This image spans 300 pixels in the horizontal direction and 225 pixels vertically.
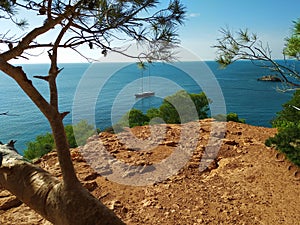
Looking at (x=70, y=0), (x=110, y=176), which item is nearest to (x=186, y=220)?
(x=110, y=176)

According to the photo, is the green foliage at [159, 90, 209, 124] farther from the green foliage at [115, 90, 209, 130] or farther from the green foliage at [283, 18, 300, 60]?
the green foliage at [283, 18, 300, 60]

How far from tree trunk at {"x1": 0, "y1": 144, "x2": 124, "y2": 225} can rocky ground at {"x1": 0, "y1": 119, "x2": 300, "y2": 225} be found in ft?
5.01

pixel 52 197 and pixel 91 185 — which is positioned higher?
pixel 52 197

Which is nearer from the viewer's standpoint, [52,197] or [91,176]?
[52,197]

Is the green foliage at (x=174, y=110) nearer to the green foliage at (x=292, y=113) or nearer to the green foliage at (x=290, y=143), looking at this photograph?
the green foliage at (x=292, y=113)

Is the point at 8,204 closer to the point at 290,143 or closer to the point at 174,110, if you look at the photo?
the point at 290,143

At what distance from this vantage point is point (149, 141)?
4.85 meters

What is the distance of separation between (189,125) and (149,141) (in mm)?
1260

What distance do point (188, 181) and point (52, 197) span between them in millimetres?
2501

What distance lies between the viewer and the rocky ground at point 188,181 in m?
2.65

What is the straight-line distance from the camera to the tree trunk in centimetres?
98

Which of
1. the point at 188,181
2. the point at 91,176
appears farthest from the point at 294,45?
the point at 91,176

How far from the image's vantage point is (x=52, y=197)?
3.66 feet

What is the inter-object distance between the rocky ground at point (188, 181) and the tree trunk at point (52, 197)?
5.01 ft
